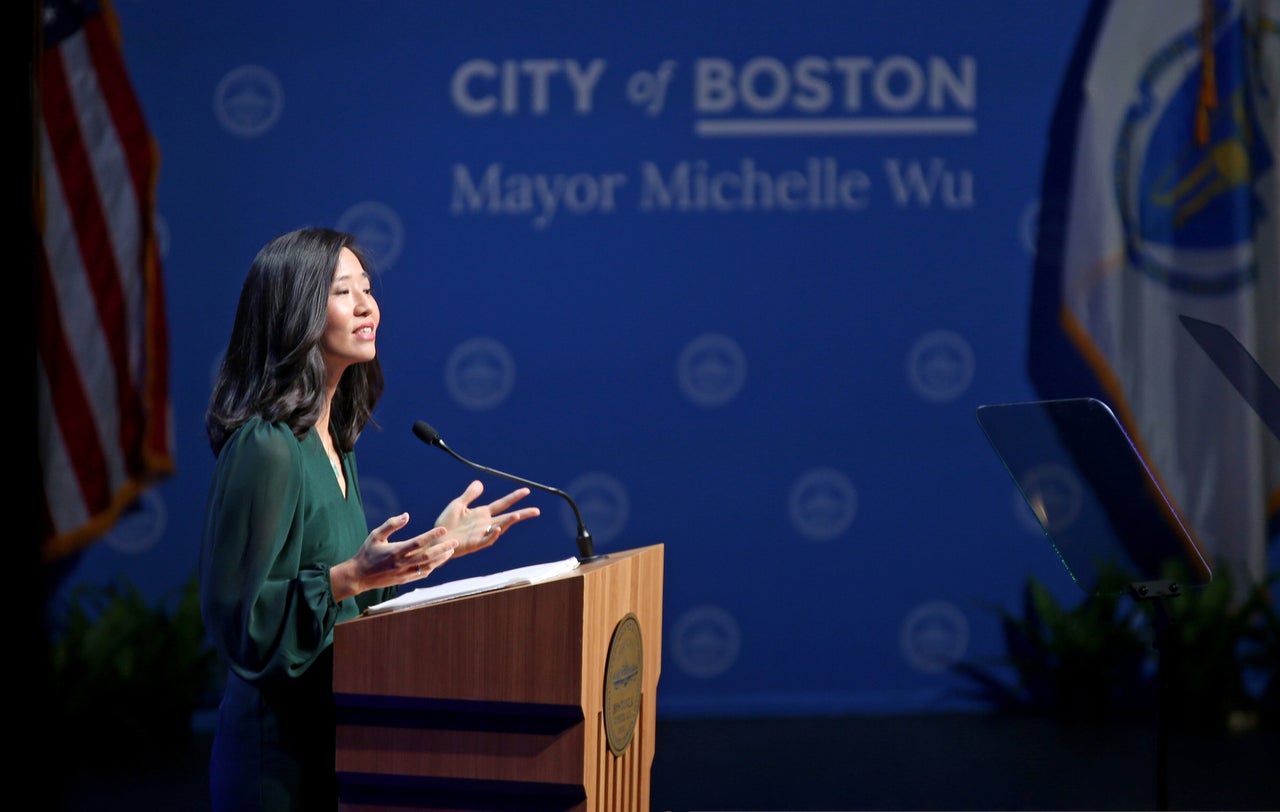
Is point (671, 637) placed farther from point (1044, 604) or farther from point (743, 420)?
point (1044, 604)

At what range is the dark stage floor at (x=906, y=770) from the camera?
4.27 m

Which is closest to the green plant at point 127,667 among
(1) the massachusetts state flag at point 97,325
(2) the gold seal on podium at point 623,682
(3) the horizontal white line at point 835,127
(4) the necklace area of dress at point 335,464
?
(1) the massachusetts state flag at point 97,325

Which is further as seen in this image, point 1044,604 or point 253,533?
point 1044,604

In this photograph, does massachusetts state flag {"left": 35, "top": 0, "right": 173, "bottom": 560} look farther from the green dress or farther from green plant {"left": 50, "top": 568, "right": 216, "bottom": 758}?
the green dress

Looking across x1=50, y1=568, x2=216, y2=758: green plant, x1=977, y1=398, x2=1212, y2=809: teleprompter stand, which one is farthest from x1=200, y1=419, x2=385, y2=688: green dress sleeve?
x1=50, y1=568, x2=216, y2=758: green plant

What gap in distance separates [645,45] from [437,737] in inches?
170

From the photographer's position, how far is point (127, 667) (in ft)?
16.8

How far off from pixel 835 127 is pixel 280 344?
12.9ft

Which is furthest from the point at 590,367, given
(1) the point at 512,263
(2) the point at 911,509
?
(2) the point at 911,509

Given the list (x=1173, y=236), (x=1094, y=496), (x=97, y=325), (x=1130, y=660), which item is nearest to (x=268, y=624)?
(x=1094, y=496)

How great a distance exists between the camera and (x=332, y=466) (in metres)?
2.15

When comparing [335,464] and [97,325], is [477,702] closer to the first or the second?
[335,464]

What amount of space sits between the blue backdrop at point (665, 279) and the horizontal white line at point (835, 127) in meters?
0.01

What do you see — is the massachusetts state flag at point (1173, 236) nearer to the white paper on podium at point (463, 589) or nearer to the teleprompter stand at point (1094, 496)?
the teleprompter stand at point (1094, 496)
